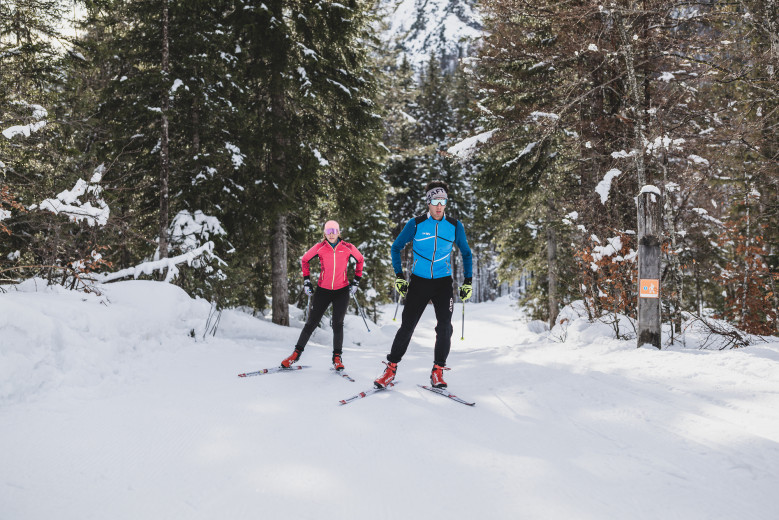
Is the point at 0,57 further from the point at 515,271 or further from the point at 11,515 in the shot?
the point at 515,271

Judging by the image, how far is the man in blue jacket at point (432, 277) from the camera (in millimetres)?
5129

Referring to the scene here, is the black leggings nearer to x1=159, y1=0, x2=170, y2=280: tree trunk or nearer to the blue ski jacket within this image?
the blue ski jacket

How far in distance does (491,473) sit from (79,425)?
10.6 feet

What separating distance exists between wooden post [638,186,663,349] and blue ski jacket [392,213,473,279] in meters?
2.90

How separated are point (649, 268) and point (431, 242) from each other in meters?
3.47

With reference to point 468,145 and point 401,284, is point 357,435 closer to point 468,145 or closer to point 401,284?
point 401,284

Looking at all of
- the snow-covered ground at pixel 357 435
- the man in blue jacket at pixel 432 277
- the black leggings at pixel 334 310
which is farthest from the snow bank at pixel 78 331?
the man in blue jacket at pixel 432 277

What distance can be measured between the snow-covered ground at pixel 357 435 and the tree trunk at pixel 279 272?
5.79 m

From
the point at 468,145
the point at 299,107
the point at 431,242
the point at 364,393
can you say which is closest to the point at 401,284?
the point at 431,242

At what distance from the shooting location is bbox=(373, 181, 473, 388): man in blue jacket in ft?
16.8

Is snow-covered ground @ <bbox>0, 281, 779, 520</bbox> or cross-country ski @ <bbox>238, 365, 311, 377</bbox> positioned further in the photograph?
cross-country ski @ <bbox>238, 365, 311, 377</bbox>

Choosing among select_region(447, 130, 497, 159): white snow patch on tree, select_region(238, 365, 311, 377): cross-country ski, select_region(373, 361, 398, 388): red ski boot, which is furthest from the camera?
select_region(447, 130, 497, 159): white snow patch on tree

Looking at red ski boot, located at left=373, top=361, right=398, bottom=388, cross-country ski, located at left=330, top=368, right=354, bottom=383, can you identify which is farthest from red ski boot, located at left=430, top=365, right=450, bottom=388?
cross-country ski, located at left=330, top=368, right=354, bottom=383

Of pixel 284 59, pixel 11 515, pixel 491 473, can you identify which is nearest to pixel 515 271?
pixel 284 59
